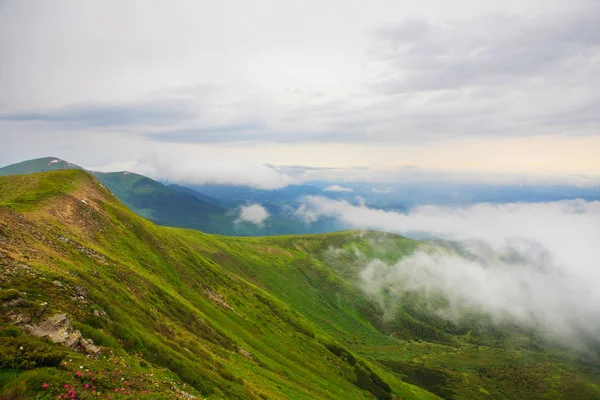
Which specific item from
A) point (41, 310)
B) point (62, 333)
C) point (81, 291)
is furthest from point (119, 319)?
point (62, 333)

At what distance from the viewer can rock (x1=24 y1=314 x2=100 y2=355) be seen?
79.6ft

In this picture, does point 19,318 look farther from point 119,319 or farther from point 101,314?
point 119,319

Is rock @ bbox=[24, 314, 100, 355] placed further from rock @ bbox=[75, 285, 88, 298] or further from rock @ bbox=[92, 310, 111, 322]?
rock @ bbox=[75, 285, 88, 298]

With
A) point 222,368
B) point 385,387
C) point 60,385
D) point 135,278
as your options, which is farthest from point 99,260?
point 385,387

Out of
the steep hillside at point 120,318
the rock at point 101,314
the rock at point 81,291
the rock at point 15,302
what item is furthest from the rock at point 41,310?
the rock at point 81,291

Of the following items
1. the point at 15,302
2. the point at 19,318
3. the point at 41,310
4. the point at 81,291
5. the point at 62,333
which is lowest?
the point at 62,333

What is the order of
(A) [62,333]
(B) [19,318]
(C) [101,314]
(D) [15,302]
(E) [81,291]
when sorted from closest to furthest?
(B) [19,318]
(A) [62,333]
(D) [15,302]
(C) [101,314]
(E) [81,291]

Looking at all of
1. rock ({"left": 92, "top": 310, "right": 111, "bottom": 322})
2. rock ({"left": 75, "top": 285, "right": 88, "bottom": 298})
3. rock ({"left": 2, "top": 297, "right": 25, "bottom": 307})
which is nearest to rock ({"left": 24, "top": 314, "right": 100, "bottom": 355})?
rock ({"left": 2, "top": 297, "right": 25, "bottom": 307})

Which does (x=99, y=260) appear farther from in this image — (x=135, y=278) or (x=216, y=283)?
(x=216, y=283)

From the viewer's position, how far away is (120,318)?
116ft

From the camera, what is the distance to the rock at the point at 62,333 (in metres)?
24.2

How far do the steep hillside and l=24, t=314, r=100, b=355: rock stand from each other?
3.5 inches

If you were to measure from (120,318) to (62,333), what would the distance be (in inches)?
417

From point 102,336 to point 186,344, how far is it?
2006 cm
